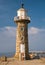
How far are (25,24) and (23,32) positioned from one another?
1.51 meters

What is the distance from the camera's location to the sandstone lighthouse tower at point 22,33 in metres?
38.1

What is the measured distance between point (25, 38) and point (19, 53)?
9.36 feet

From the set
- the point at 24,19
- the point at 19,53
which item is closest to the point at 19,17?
the point at 24,19

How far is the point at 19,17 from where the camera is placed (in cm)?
3875

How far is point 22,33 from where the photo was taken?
38.4 metres

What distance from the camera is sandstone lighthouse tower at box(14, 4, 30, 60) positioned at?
38.1 metres

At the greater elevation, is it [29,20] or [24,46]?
[29,20]

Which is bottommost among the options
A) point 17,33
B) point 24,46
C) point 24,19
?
point 24,46

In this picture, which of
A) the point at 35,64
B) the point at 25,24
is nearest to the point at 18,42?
the point at 25,24

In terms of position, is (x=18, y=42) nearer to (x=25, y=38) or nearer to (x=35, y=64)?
(x=25, y=38)

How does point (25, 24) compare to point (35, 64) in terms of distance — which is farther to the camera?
point (25, 24)

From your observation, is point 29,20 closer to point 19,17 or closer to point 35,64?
point 19,17

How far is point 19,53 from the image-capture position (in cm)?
3750

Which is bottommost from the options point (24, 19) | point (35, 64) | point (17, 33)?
point (35, 64)
